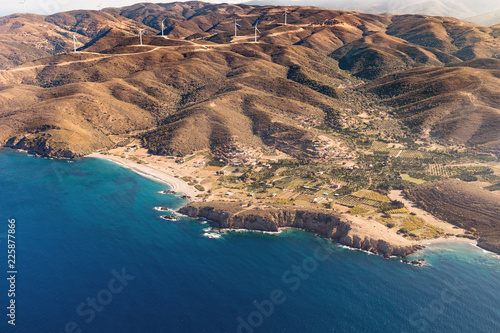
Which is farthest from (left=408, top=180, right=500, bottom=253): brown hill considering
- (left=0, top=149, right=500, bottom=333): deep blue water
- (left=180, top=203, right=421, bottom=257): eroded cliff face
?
(left=180, top=203, right=421, bottom=257): eroded cliff face

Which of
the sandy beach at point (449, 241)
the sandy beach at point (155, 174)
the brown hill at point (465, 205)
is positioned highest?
the brown hill at point (465, 205)

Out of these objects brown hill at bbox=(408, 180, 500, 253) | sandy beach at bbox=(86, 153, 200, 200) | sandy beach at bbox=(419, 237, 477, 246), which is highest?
brown hill at bbox=(408, 180, 500, 253)

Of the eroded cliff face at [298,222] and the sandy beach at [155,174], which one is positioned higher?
the eroded cliff face at [298,222]

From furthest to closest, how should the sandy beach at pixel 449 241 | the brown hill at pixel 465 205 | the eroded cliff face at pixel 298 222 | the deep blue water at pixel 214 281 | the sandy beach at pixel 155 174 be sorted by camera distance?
1. the sandy beach at pixel 155 174
2. the brown hill at pixel 465 205
3. the sandy beach at pixel 449 241
4. the eroded cliff face at pixel 298 222
5. the deep blue water at pixel 214 281

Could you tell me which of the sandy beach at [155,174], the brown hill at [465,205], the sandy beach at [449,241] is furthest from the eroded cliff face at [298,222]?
the brown hill at [465,205]

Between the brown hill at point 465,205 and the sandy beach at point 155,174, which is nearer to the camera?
the brown hill at point 465,205

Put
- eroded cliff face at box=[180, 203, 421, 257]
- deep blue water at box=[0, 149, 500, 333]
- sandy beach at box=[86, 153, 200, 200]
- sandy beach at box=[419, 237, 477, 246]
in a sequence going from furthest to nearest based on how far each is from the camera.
Result: 1. sandy beach at box=[86, 153, 200, 200]
2. sandy beach at box=[419, 237, 477, 246]
3. eroded cliff face at box=[180, 203, 421, 257]
4. deep blue water at box=[0, 149, 500, 333]

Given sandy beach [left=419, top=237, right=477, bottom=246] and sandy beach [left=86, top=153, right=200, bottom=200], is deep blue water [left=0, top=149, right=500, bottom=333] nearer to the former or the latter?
sandy beach [left=419, top=237, right=477, bottom=246]

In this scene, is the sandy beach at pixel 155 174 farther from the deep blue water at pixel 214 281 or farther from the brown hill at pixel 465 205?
the brown hill at pixel 465 205
